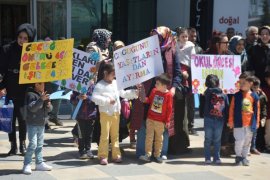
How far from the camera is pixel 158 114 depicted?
6934mm

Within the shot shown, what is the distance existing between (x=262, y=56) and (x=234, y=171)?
2.14 metres

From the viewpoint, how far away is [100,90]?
671 centimetres

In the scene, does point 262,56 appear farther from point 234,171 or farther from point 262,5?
point 262,5

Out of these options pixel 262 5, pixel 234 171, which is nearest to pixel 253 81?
pixel 234 171

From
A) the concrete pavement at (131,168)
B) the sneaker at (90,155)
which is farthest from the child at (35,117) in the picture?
the sneaker at (90,155)

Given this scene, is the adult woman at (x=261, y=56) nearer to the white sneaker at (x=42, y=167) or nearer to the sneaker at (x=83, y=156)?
the sneaker at (x=83, y=156)

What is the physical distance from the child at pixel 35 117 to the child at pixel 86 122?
744 mm

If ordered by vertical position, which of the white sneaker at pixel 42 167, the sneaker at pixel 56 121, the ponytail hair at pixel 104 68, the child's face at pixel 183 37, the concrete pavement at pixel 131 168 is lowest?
the concrete pavement at pixel 131 168

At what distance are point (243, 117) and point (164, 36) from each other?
1.53m

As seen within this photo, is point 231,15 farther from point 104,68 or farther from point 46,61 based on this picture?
point 46,61

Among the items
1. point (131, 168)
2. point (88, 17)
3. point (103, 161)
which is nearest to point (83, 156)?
point (103, 161)

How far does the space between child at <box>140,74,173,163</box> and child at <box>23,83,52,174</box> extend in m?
1.39

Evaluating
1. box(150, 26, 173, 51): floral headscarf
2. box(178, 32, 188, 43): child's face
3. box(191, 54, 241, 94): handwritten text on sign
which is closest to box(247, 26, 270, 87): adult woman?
box(191, 54, 241, 94): handwritten text on sign

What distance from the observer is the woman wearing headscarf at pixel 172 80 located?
280 inches
